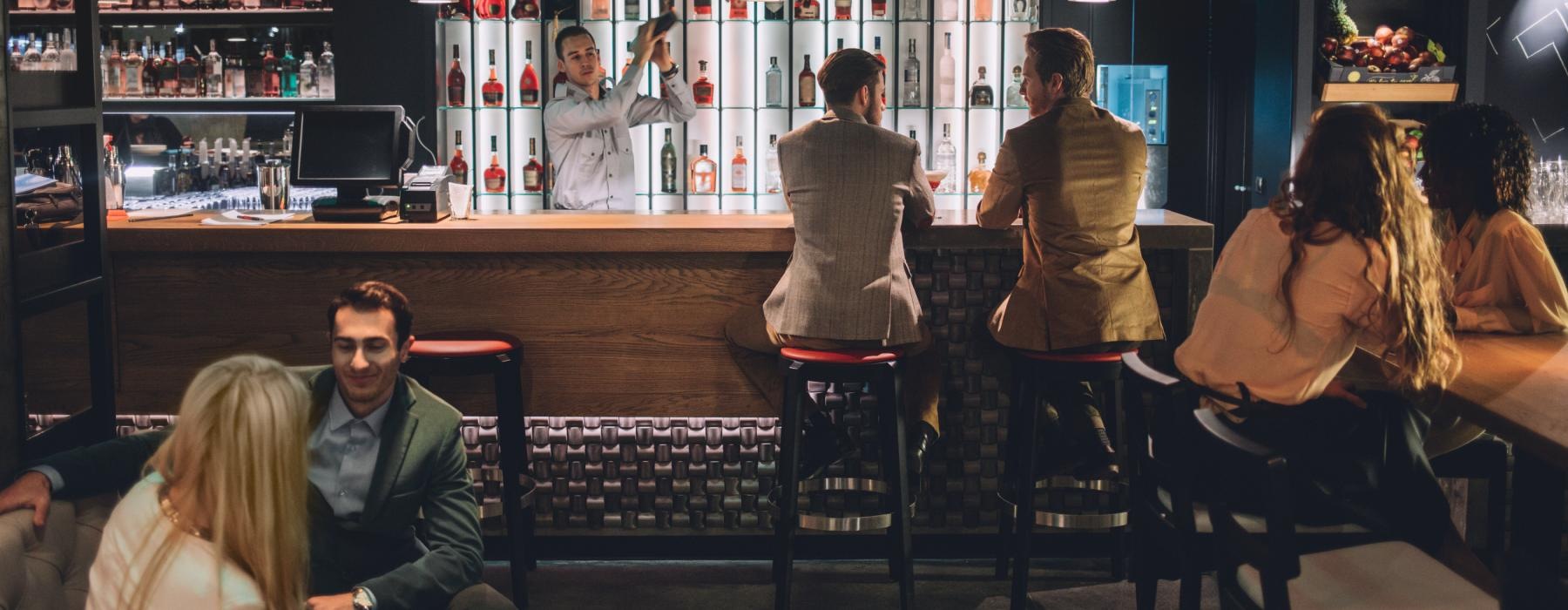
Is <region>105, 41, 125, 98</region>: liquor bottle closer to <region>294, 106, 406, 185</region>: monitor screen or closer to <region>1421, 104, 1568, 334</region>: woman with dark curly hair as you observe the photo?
<region>294, 106, 406, 185</region>: monitor screen

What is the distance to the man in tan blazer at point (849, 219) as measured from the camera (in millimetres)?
3186

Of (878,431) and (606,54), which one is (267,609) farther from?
(606,54)

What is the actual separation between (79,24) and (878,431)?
2262 mm

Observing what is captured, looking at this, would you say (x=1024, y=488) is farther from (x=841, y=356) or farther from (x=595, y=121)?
(x=595, y=121)

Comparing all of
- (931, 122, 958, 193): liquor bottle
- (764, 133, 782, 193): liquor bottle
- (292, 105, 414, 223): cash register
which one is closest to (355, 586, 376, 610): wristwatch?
(292, 105, 414, 223): cash register

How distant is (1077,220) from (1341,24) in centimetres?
284

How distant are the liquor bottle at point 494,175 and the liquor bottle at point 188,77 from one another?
1495 millimetres

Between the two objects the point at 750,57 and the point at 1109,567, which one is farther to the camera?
the point at 750,57

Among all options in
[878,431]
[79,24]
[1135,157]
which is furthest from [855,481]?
[79,24]

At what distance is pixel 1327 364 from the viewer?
8.07 ft

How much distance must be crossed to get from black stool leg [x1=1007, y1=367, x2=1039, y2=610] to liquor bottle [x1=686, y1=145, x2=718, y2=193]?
9.22ft

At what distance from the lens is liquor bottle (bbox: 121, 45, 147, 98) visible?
20.2 feet

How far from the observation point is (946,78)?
585 cm

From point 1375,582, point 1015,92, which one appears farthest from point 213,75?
point 1375,582
